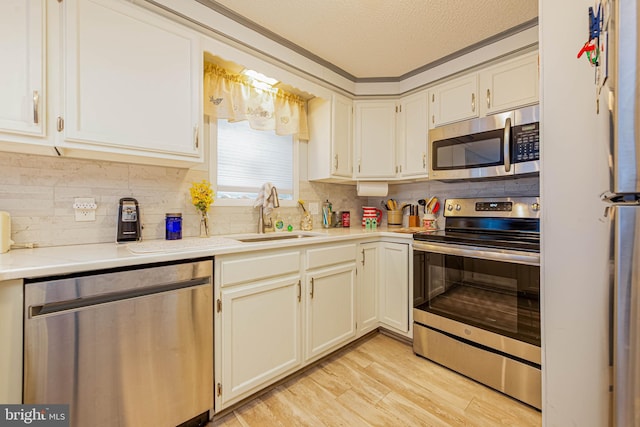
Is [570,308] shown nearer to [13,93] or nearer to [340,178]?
[340,178]

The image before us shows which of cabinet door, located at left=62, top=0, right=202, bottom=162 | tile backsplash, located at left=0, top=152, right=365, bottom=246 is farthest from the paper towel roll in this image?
cabinet door, located at left=62, top=0, right=202, bottom=162

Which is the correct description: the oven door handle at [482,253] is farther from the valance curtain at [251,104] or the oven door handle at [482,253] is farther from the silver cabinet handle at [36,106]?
the silver cabinet handle at [36,106]

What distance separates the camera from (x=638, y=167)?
0.50 metres

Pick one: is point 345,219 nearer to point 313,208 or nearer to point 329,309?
point 313,208

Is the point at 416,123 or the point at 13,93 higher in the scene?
the point at 416,123

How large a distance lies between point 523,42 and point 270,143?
208cm

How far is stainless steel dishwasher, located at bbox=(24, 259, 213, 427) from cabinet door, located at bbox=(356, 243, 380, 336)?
124 cm

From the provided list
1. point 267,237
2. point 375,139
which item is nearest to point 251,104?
point 267,237

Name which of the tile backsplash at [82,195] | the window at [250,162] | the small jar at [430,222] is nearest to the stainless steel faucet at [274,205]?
the window at [250,162]

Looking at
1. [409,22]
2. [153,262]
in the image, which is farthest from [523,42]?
[153,262]

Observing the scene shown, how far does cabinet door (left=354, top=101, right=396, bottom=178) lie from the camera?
8.63ft

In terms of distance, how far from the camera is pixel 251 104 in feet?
7.08

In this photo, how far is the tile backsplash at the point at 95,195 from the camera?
1315 millimetres

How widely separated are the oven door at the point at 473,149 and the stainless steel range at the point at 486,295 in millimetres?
256
